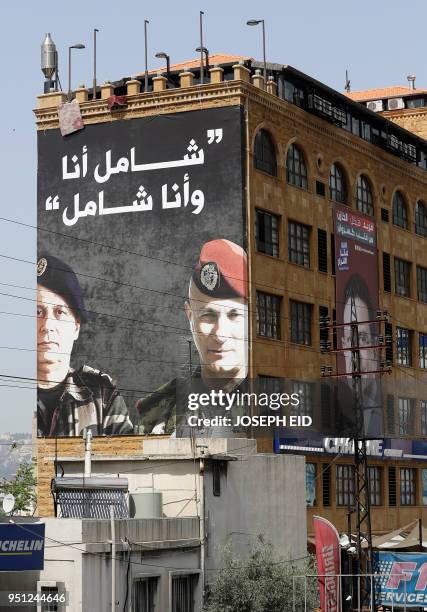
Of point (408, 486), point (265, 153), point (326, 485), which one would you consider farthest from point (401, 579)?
point (408, 486)

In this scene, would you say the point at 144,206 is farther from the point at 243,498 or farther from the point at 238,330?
the point at 243,498

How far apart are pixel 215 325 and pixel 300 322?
19.3ft

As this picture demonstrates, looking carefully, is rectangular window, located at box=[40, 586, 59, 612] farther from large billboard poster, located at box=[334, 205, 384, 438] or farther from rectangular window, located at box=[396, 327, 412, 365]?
rectangular window, located at box=[396, 327, 412, 365]

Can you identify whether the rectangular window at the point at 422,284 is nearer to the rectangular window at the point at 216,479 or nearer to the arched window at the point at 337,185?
the arched window at the point at 337,185

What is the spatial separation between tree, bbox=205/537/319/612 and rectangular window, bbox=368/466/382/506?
2383 cm

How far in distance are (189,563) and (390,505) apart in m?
29.6

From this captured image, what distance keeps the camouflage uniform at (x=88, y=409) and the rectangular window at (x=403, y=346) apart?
58.7ft

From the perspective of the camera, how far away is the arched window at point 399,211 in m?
74.9

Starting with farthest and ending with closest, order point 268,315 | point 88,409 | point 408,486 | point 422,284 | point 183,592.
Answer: point 422,284, point 408,486, point 88,409, point 268,315, point 183,592

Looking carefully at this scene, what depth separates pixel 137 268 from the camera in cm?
6231

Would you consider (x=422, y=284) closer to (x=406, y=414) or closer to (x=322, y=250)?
(x=406, y=414)

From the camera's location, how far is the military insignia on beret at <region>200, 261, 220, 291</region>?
2391 inches

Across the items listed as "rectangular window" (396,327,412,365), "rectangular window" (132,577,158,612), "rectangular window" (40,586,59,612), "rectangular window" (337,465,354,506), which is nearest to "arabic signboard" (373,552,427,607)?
"rectangular window" (132,577,158,612)

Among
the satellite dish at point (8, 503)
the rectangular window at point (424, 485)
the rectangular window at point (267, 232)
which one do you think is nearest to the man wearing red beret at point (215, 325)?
the rectangular window at point (267, 232)
